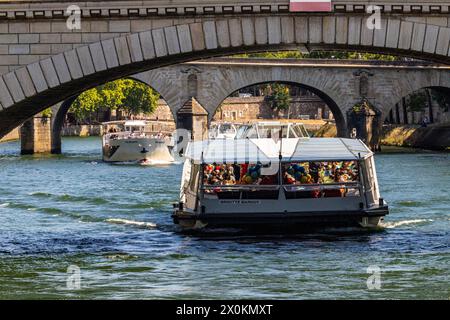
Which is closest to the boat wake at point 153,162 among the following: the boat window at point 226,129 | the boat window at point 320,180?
the boat window at point 226,129

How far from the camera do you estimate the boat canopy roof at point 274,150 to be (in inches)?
1340

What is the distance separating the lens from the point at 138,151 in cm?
6981

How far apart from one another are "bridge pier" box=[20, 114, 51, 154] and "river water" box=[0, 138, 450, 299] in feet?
107

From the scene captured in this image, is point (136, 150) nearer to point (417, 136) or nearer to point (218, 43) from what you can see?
point (417, 136)

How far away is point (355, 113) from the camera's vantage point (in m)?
84.8

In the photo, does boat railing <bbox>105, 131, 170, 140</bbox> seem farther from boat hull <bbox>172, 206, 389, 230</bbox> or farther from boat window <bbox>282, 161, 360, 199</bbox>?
Result: boat hull <bbox>172, 206, 389, 230</bbox>

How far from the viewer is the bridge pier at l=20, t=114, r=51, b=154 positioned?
3150 inches

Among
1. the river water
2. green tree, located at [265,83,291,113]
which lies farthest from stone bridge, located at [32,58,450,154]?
green tree, located at [265,83,291,113]

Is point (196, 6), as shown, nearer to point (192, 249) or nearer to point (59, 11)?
point (59, 11)

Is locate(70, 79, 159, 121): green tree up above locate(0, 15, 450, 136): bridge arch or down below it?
above

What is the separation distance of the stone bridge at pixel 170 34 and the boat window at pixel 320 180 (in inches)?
308

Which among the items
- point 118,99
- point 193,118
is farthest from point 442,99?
point 118,99

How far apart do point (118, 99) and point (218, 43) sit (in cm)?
8982

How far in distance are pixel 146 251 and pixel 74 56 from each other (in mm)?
6872
